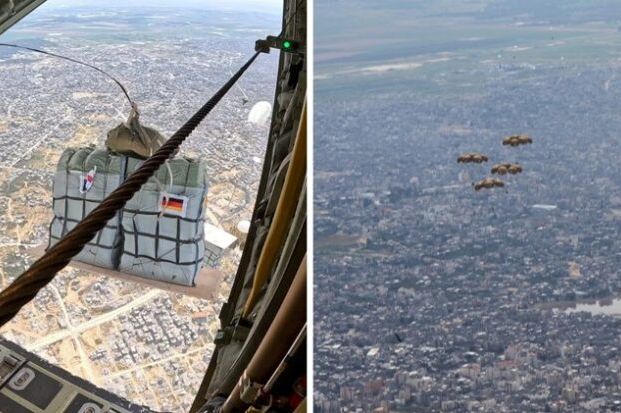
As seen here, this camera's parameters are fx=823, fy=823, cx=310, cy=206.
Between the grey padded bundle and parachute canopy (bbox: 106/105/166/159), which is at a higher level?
parachute canopy (bbox: 106/105/166/159)

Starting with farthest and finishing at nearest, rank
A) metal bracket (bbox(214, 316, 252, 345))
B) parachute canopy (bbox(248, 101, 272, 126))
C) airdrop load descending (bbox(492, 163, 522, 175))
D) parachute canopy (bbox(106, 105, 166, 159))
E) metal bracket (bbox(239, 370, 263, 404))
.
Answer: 1. airdrop load descending (bbox(492, 163, 522, 175))
2. parachute canopy (bbox(248, 101, 272, 126))
3. parachute canopy (bbox(106, 105, 166, 159))
4. metal bracket (bbox(214, 316, 252, 345))
5. metal bracket (bbox(239, 370, 263, 404))

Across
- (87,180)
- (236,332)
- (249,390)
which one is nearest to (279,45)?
(87,180)

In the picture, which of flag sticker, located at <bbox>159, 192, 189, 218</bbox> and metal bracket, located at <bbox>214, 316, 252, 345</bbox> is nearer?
metal bracket, located at <bbox>214, 316, 252, 345</bbox>

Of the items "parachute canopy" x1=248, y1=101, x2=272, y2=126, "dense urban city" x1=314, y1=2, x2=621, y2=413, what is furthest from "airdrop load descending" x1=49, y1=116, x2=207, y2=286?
"dense urban city" x1=314, y1=2, x2=621, y2=413

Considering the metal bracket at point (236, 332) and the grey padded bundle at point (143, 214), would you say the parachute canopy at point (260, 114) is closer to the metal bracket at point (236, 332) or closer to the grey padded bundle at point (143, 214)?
the grey padded bundle at point (143, 214)

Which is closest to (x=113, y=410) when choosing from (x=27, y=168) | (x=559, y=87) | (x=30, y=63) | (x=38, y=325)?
(x=38, y=325)

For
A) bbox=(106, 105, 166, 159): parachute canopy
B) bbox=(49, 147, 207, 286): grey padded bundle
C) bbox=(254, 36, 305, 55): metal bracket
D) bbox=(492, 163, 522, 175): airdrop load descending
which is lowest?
bbox=(492, 163, 522, 175): airdrop load descending

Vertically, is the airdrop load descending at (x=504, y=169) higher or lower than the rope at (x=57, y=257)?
lower

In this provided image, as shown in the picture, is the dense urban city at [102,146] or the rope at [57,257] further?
the dense urban city at [102,146]

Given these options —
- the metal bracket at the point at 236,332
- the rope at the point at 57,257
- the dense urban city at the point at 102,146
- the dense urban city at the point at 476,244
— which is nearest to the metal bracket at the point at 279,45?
the dense urban city at the point at 102,146

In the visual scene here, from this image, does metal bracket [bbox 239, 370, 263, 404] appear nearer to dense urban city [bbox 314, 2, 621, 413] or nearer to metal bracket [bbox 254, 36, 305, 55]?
metal bracket [bbox 254, 36, 305, 55]
